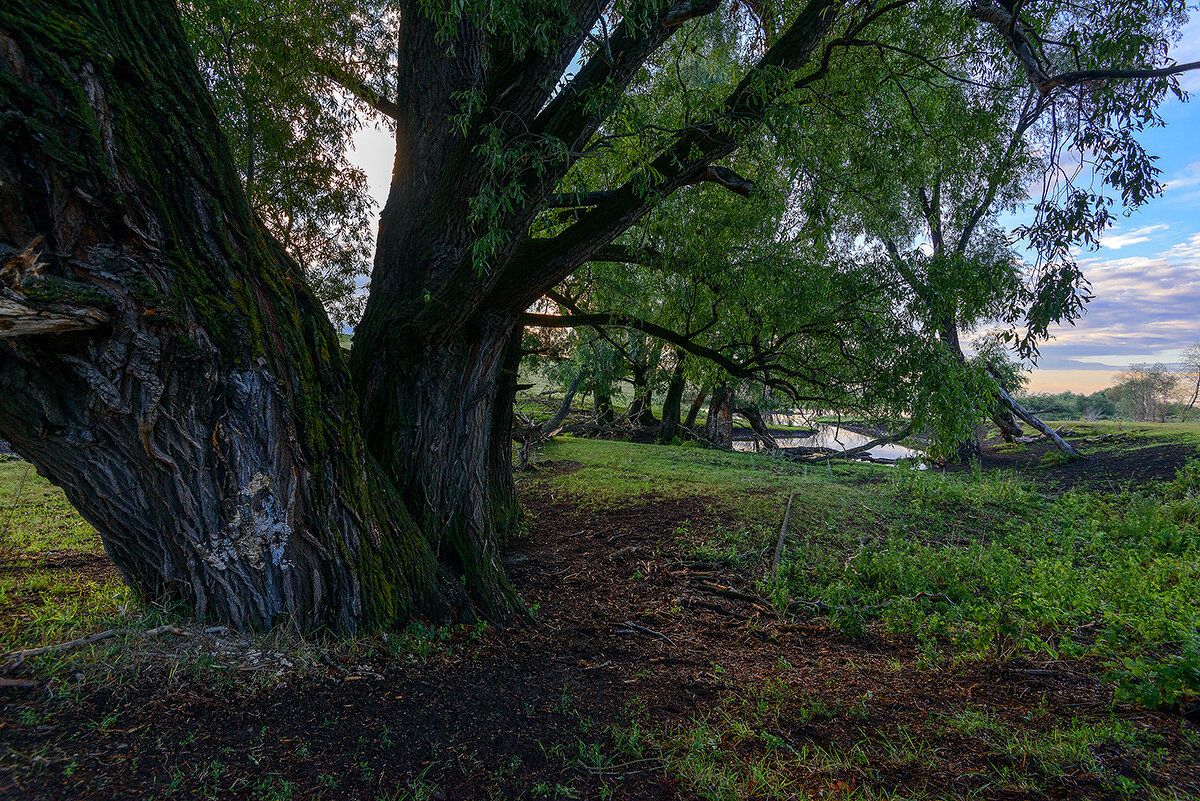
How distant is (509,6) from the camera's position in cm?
277

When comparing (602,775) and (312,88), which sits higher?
(312,88)

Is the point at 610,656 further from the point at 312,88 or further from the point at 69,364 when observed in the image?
the point at 312,88

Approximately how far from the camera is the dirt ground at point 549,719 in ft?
6.93

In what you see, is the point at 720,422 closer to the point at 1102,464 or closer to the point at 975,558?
the point at 1102,464

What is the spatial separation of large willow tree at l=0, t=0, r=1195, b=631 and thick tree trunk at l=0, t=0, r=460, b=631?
10 millimetres

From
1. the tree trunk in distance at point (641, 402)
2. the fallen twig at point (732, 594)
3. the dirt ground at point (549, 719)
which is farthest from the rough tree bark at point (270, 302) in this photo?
the tree trunk in distance at point (641, 402)

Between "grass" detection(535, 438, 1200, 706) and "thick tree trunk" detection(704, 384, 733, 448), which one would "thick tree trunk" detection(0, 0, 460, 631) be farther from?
"thick tree trunk" detection(704, 384, 733, 448)

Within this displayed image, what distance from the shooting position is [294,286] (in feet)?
10.4

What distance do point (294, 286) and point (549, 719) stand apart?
282 centimetres

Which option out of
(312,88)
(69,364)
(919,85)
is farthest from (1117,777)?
(312,88)

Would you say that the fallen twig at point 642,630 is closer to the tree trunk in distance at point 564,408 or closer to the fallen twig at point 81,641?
the fallen twig at point 81,641

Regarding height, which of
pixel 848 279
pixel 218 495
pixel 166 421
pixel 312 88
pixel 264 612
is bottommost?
pixel 264 612

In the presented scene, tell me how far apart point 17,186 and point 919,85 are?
27.4 ft

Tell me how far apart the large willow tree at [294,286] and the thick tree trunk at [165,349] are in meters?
0.01
